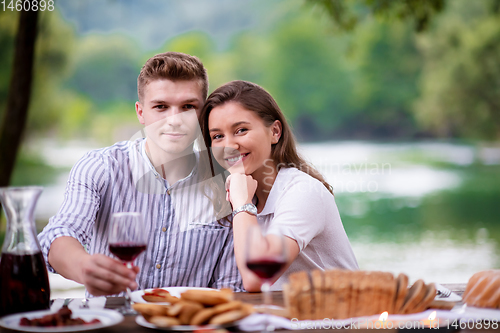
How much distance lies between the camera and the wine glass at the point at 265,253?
118 centimetres

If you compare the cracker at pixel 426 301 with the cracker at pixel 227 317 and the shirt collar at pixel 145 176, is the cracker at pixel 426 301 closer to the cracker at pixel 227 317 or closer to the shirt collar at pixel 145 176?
the cracker at pixel 227 317

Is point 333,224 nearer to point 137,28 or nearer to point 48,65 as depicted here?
point 48,65

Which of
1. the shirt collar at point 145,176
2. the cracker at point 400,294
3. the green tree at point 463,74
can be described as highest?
the green tree at point 463,74

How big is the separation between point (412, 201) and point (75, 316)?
12.5 meters

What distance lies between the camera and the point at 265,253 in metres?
1.19

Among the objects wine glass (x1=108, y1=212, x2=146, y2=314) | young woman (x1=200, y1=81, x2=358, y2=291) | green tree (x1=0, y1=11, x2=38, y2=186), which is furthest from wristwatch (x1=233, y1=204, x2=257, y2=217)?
green tree (x1=0, y1=11, x2=38, y2=186)

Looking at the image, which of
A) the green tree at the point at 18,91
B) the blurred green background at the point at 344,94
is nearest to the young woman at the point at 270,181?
the green tree at the point at 18,91

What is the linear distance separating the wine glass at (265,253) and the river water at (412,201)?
5.61m

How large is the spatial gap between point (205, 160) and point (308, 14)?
47.1 feet

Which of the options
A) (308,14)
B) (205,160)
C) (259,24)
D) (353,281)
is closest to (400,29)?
(308,14)

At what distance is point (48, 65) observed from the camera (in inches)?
420

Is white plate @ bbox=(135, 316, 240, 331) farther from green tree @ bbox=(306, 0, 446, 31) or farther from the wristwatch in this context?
green tree @ bbox=(306, 0, 446, 31)

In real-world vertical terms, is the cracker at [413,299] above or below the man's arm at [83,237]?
below

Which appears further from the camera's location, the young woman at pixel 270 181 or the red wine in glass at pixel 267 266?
the young woman at pixel 270 181
